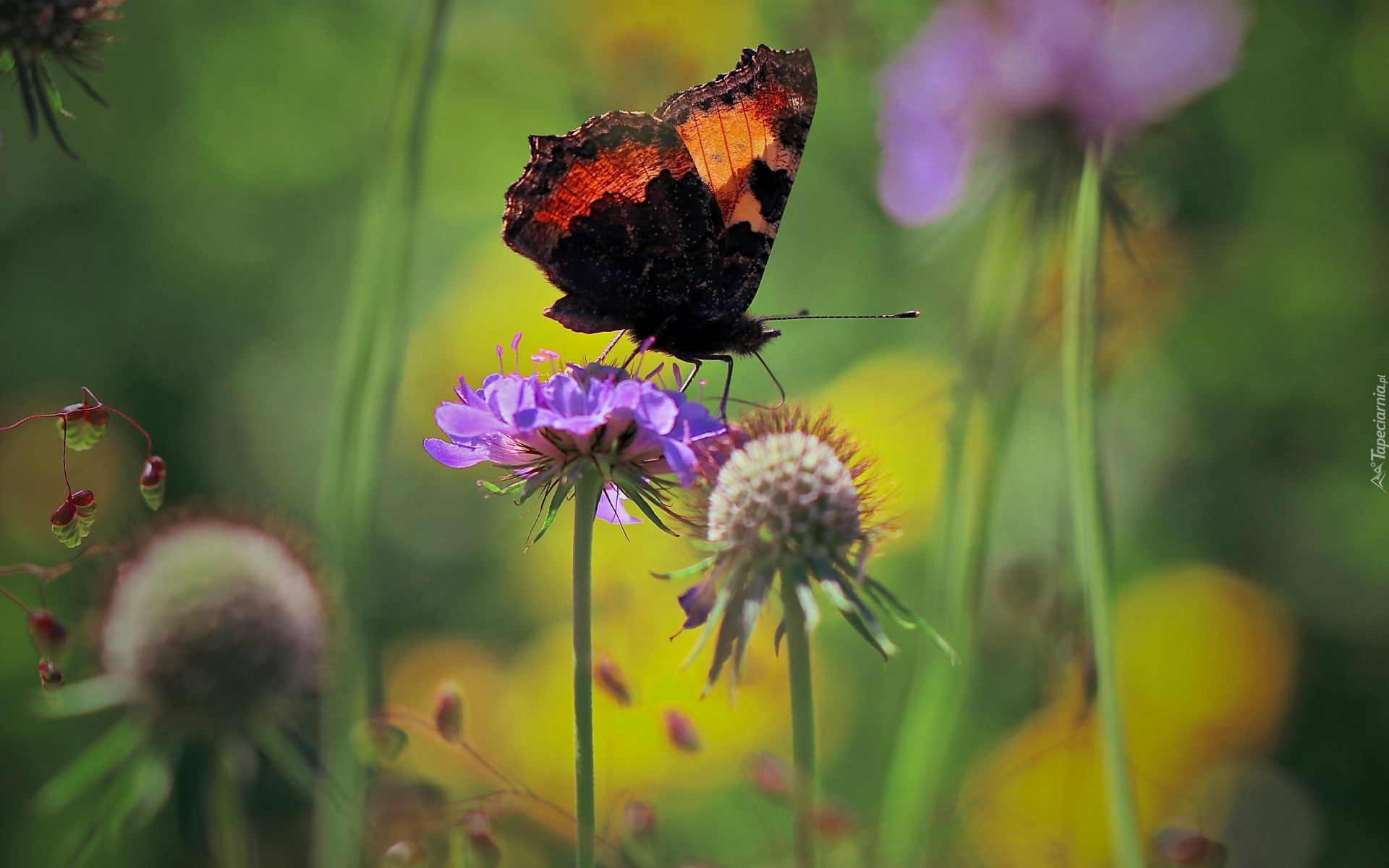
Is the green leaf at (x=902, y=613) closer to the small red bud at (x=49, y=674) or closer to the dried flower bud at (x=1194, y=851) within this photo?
the dried flower bud at (x=1194, y=851)

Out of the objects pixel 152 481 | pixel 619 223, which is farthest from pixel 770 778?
pixel 619 223

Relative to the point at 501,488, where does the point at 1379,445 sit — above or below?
above

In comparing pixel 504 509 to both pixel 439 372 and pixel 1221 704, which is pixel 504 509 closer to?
pixel 439 372

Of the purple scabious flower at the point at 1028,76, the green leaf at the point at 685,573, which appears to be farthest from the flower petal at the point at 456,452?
the purple scabious flower at the point at 1028,76

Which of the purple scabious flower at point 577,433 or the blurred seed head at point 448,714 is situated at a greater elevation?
the purple scabious flower at point 577,433

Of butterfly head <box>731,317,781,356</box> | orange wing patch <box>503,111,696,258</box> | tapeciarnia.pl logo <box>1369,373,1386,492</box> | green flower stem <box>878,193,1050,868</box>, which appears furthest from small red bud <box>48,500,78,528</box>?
tapeciarnia.pl logo <box>1369,373,1386,492</box>

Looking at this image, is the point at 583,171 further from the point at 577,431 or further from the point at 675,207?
the point at 577,431
